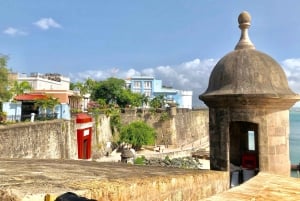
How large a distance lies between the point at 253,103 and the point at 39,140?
48.0ft

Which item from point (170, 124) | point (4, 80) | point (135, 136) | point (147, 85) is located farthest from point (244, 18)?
point (147, 85)

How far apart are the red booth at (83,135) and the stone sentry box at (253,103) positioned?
19.5 meters

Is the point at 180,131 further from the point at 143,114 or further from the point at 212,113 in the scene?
the point at 212,113

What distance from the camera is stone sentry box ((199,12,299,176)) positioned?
518 centimetres

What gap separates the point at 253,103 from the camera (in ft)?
16.9

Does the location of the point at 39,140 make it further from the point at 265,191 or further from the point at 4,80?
the point at 265,191

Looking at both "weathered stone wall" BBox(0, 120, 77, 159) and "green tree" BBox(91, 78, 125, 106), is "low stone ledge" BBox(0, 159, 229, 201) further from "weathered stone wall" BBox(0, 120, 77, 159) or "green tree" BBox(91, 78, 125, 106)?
"green tree" BBox(91, 78, 125, 106)

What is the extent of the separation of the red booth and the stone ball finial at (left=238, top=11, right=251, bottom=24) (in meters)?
19.8

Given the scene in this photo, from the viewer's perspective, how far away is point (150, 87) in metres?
82.0

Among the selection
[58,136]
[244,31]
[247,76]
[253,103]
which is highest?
[244,31]

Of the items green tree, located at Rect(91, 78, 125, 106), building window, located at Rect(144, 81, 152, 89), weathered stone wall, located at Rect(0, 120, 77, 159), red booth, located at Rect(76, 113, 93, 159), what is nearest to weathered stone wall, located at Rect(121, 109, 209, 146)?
green tree, located at Rect(91, 78, 125, 106)

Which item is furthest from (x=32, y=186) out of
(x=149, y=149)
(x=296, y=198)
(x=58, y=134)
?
(x=149, y=149)

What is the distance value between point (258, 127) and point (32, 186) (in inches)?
167

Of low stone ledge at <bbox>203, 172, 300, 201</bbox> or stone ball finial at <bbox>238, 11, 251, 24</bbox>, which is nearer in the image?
low stone ledge at <bbox>203, 172, 300, 201</bbox>
